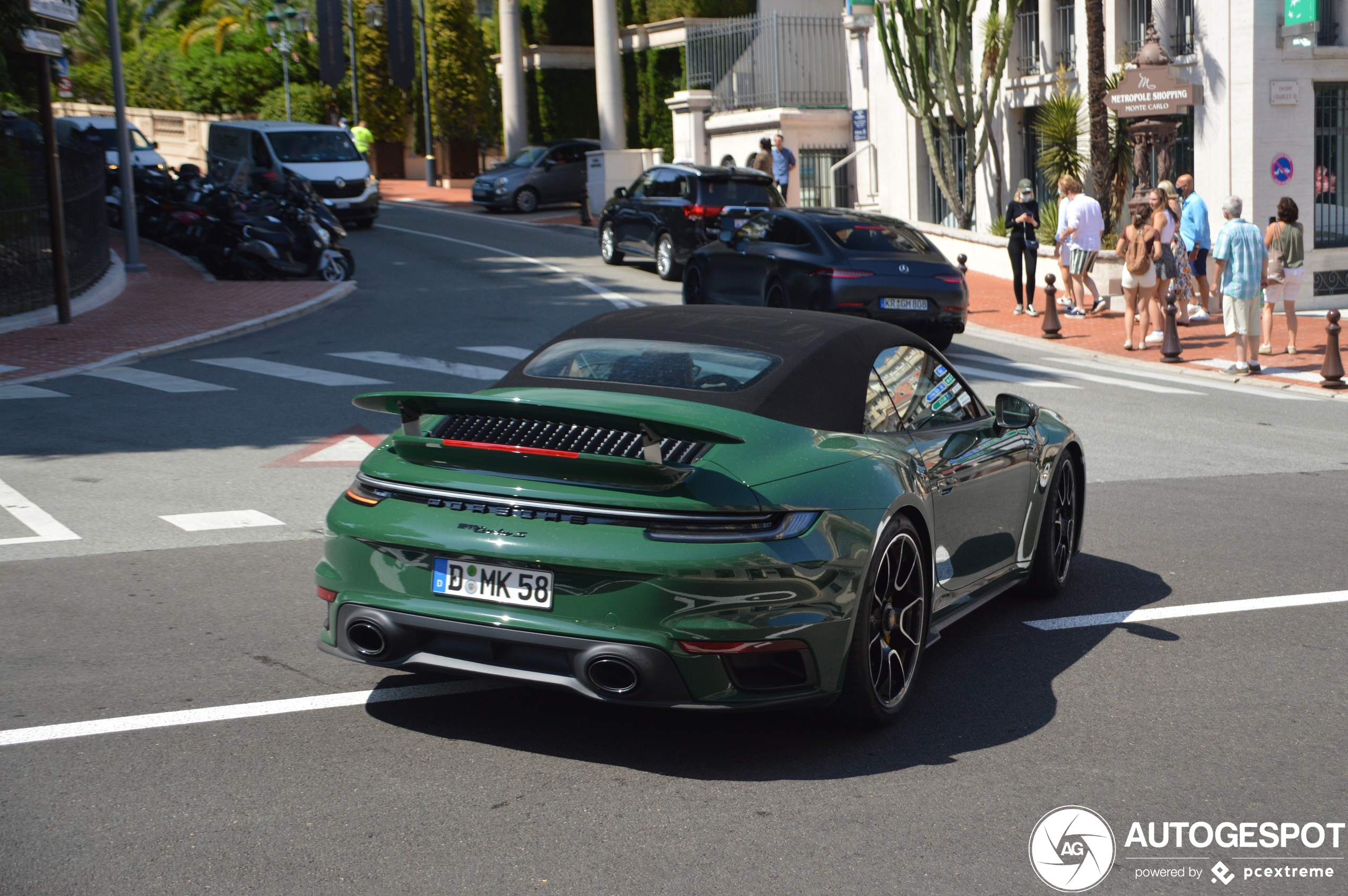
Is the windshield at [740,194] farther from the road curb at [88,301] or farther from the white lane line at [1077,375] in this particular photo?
the road curb at [88,301]

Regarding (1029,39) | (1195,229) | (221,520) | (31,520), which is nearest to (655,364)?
(221,520)

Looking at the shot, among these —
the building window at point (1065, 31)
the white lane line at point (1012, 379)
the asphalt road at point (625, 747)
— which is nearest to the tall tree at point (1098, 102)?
the building window at point (1065, 31)

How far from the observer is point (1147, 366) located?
58.1ft

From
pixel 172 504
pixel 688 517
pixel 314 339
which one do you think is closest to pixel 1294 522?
pixel 688 517

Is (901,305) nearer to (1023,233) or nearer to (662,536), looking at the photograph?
(1023,233)

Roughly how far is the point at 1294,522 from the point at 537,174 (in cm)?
3033

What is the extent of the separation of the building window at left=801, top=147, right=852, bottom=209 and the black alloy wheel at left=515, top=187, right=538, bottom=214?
7375mm

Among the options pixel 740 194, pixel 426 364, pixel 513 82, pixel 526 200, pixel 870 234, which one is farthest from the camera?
pixel 513 82

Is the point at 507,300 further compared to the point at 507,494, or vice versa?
the point at 507,300

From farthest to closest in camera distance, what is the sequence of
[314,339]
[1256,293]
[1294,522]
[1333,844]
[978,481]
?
1. [314,339]
2. [1256,293]
3. [1294,522]
4. [978,481]
5. [1333,844]

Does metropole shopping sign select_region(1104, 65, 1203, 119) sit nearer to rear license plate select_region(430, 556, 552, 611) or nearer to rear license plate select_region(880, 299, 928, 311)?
rear license plate select_region(880, 299, 928, 311)

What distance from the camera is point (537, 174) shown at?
37.4 m

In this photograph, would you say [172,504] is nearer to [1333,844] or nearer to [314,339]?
[1333,844]

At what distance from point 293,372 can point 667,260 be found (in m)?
9.76
